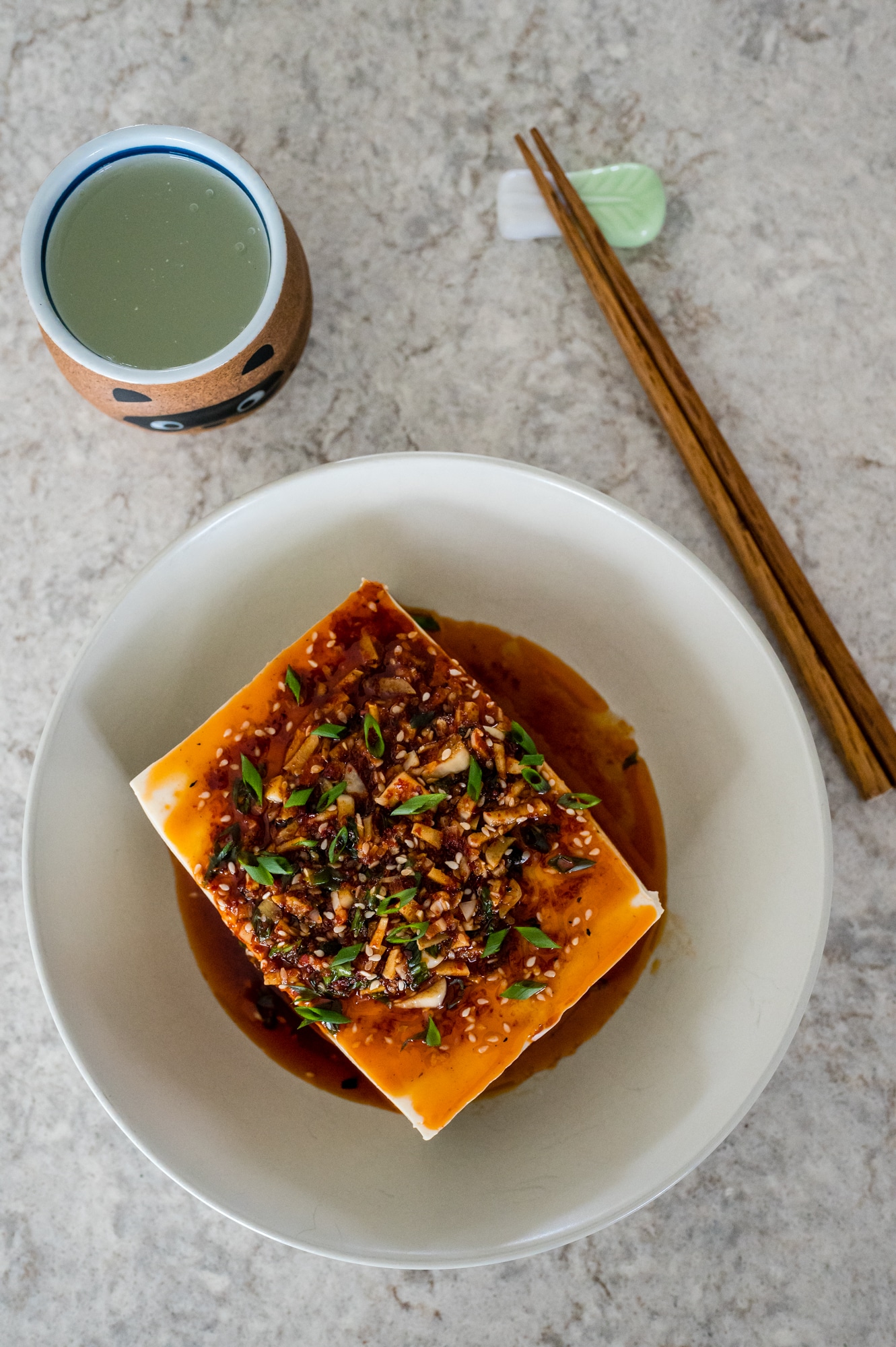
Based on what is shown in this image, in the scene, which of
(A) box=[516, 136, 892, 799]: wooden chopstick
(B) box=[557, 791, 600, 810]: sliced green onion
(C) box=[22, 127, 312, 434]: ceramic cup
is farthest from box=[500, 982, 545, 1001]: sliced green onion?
(C) box=[22, 127, 312, 434]: ceramic cup

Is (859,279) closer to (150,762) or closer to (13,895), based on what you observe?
(150,762)

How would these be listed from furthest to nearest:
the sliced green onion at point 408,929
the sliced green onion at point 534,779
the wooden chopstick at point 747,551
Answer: the wooden chopstick at point 747,551 < the sliced green onion at point 534,779 < the sliced green onion at point 408,929

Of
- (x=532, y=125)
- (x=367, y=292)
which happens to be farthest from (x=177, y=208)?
(x=532, y=125)

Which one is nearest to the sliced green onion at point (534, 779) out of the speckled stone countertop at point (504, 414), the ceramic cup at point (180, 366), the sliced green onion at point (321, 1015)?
the sliced green onion at point (321, 1015)

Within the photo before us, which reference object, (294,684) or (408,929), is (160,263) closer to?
(294,684)

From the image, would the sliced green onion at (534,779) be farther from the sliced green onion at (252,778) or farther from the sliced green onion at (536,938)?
the sliced green onion at (252,778)

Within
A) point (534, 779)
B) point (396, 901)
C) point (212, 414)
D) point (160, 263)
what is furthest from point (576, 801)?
point (160, 263)

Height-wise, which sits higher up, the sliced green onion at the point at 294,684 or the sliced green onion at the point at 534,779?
the sliced green onion at the point at 294,684
